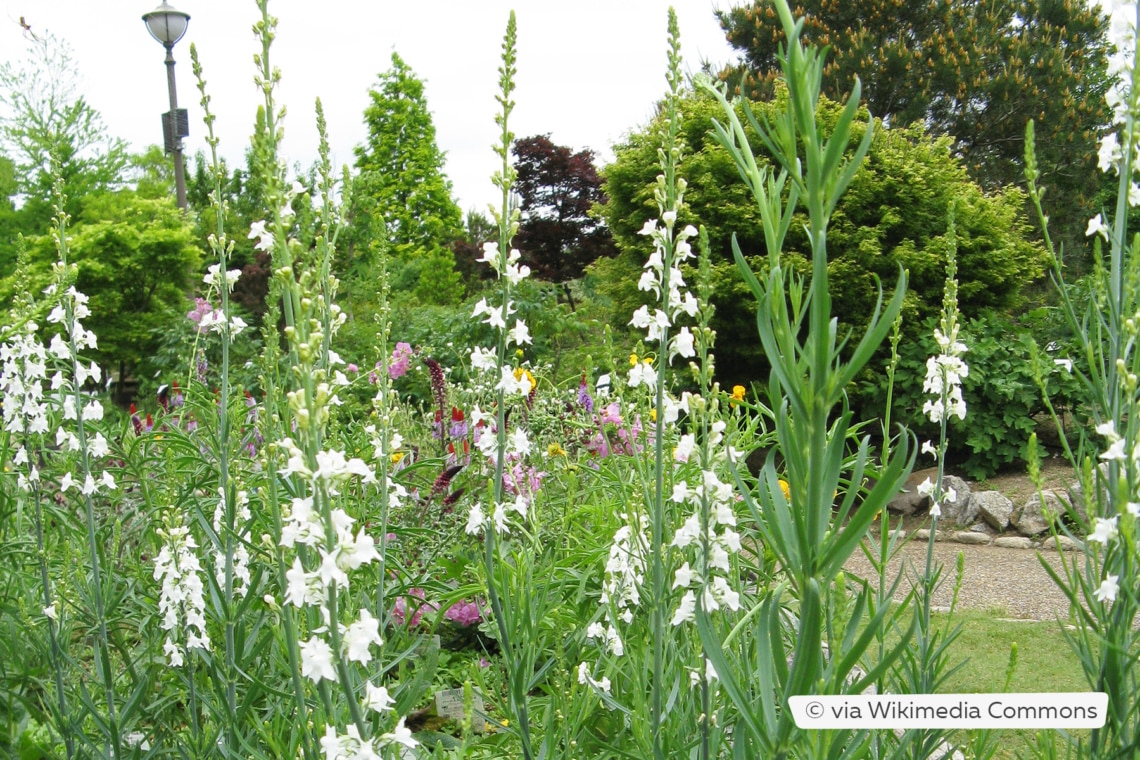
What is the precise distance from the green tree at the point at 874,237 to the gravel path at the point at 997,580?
3221 mm

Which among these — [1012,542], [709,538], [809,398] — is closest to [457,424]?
[709,538]

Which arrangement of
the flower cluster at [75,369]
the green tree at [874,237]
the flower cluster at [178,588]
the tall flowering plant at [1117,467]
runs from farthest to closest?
the green tree at [874,237] → the flower cluster at [75,369] → the flower cluster at [178,588] → the tall flowering plant at [1117,467]

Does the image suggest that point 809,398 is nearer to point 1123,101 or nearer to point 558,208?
point 1123,101

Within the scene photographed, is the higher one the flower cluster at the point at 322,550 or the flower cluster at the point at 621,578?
the flower cluster at the point at 322,550

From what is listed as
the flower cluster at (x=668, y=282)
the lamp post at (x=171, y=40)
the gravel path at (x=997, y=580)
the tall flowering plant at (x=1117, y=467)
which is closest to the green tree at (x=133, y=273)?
the lamp post at (x=171, y=40)

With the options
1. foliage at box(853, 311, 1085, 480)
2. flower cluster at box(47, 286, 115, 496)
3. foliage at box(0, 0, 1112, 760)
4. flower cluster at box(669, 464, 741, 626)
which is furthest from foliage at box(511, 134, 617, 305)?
flower cluster at box(669, 464, 741, 626)

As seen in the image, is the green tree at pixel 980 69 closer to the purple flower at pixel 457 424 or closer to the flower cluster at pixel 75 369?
the purple flower at pixel 457 424

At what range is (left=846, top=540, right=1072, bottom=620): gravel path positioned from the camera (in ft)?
18.6

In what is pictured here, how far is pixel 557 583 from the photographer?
3.02m

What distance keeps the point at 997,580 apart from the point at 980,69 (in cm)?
1456

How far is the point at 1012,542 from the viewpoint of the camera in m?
7.38

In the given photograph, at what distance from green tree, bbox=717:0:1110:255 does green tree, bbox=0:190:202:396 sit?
1089 cm

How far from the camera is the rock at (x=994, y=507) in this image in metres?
7.68

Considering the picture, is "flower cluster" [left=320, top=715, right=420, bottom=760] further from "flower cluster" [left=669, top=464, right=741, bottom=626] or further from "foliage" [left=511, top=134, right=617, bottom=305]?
"foliage" [left=511, top=134, right=617, bottom=305]
